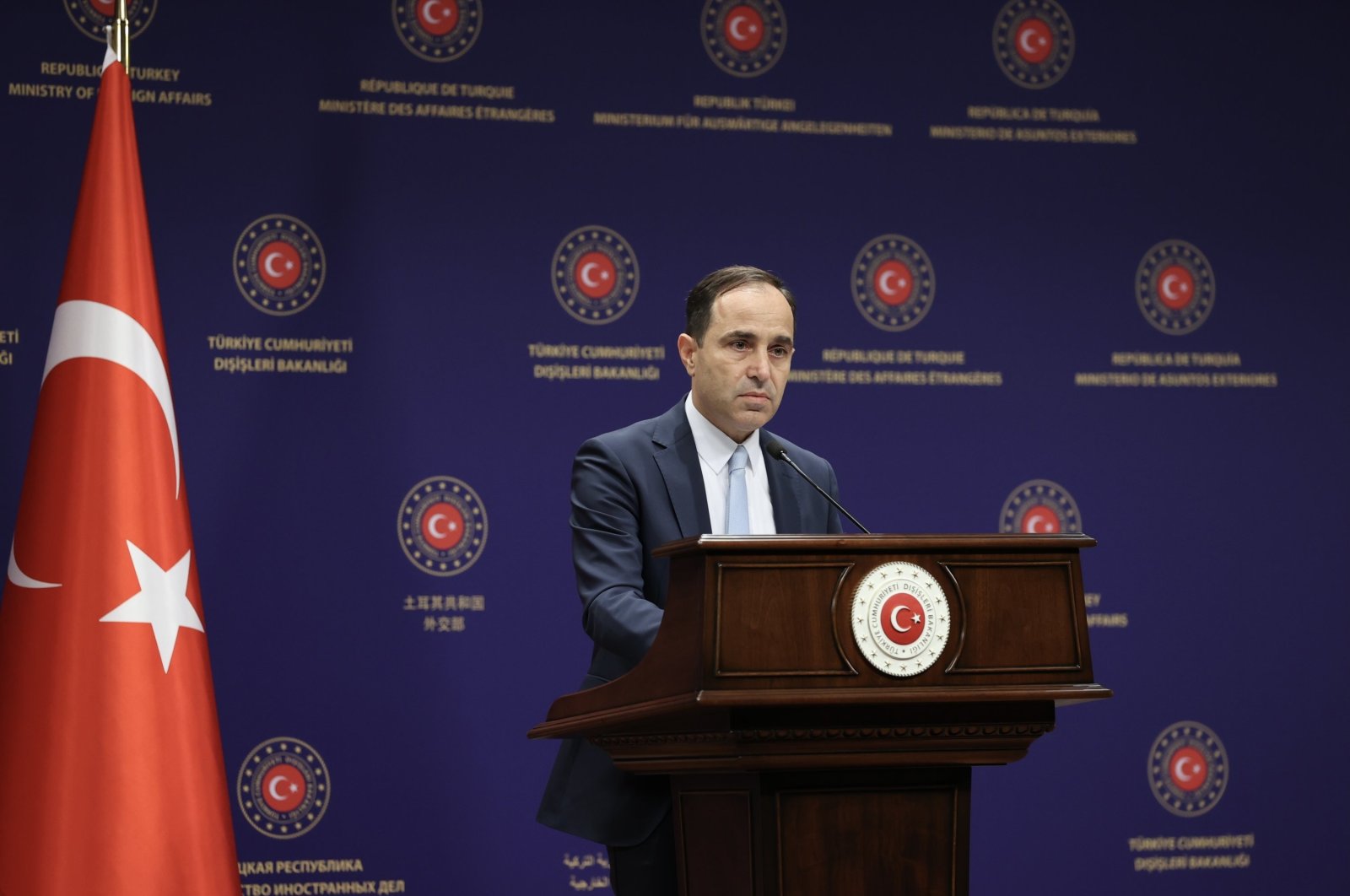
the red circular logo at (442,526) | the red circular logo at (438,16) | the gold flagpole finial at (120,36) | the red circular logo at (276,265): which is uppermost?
the red circular logo at (438,16)

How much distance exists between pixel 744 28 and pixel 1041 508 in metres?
1.77

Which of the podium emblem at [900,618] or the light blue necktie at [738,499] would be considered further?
the light blue necktie at [738,499]

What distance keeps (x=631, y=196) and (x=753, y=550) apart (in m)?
2.68

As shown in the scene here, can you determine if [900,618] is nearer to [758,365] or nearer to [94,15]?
[758,365]

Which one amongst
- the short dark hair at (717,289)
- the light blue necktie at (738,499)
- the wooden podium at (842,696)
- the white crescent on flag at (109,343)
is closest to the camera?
the wooden podium at (842,696)

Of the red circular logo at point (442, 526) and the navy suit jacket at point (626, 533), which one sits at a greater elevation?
the red circular logo at point (442, 526)

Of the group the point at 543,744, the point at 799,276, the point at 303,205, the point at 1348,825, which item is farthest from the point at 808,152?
the point at 1348,825

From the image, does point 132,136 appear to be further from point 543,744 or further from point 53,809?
point 543,744

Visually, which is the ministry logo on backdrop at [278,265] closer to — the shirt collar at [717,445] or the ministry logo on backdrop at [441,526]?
the ministry logo on backdrop at [441,526]

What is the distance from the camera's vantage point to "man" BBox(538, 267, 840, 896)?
8.51 feet

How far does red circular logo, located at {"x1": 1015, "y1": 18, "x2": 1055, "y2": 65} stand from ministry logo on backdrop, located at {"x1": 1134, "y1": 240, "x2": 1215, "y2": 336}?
0.73m

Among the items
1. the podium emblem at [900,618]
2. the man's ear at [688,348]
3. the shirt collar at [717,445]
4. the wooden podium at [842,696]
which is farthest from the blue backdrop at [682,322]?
the podium emblem at [900,618]

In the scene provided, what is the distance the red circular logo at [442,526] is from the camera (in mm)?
4230

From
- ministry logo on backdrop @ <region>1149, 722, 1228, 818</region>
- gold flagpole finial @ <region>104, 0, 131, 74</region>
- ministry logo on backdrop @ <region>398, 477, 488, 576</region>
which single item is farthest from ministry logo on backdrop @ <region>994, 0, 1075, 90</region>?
gold flagpole finial @ <region>104, 0, 131, 74</region>
